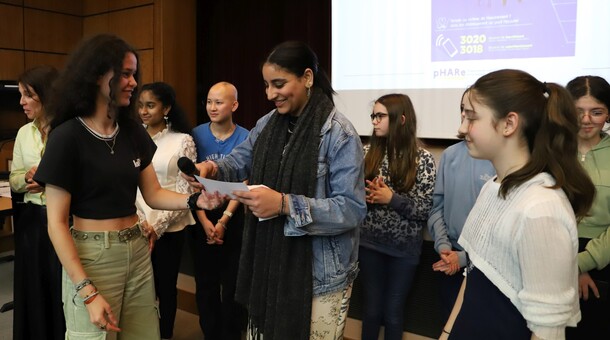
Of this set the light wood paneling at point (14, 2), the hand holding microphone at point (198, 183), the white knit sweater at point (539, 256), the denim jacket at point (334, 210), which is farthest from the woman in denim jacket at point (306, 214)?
the light wood paneling at point (14, 2)

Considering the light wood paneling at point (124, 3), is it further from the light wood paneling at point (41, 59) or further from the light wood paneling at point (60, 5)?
the light wood paneling at point (41, 59)

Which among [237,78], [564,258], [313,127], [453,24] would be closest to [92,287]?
[313,127]

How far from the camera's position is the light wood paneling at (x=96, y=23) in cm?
527

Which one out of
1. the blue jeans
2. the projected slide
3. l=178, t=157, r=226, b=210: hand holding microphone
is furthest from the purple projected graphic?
l=178, t=157, r=226, b=210: hand holding microphone

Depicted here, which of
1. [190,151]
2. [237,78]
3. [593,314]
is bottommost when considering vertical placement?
[593,314]

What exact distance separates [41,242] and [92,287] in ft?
3.90

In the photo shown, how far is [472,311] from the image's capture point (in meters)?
1.13

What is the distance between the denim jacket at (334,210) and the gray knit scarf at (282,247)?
0.03 metres

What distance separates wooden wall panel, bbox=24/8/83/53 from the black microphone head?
4.40 meters

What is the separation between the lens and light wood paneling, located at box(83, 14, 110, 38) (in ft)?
17.3

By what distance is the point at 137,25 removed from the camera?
4926 mm

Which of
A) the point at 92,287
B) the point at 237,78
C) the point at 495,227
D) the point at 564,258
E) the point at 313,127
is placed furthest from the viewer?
the point at 237,78

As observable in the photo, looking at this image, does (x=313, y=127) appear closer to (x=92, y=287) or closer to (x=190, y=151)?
(x=92, y=287)

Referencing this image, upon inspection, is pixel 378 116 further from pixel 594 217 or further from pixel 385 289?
pixel 594 217
